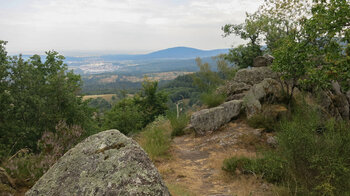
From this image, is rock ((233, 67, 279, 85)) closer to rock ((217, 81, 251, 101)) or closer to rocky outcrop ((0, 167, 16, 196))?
rock ((217, 81, 251, 101))

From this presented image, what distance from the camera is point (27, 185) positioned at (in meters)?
4.66

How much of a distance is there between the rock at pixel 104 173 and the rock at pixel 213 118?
7613mm

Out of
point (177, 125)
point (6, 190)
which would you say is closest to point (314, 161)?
point (6, 190)

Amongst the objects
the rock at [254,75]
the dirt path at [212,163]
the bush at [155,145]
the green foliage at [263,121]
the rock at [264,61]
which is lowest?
the dirt path at [212,163]

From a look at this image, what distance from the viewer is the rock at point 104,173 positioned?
278 cm

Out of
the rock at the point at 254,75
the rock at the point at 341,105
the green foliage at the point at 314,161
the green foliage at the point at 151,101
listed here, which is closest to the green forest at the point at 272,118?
the green foliage at the point at 314,161

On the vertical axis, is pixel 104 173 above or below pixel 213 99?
above

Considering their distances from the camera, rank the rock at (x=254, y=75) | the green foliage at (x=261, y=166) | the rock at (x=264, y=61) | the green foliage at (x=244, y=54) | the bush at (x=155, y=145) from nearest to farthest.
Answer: the green foliage at (x=261, y=166) → the bush at (x=155, y=145) → the rock at (x=254, y=75) → the rock at (x=264, y=61) → the green foliage at (x=244, y=54)

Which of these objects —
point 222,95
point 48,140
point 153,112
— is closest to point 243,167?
point 48,140

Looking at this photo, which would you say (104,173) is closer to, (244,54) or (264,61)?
(264,61)

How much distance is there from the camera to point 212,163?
24.8 feet

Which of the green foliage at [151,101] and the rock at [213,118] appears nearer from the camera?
the rock at [213,118]

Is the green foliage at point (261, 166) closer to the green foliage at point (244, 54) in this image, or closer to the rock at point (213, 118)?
the rock at point (213, 118)

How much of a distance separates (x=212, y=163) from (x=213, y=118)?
3.56 metres
